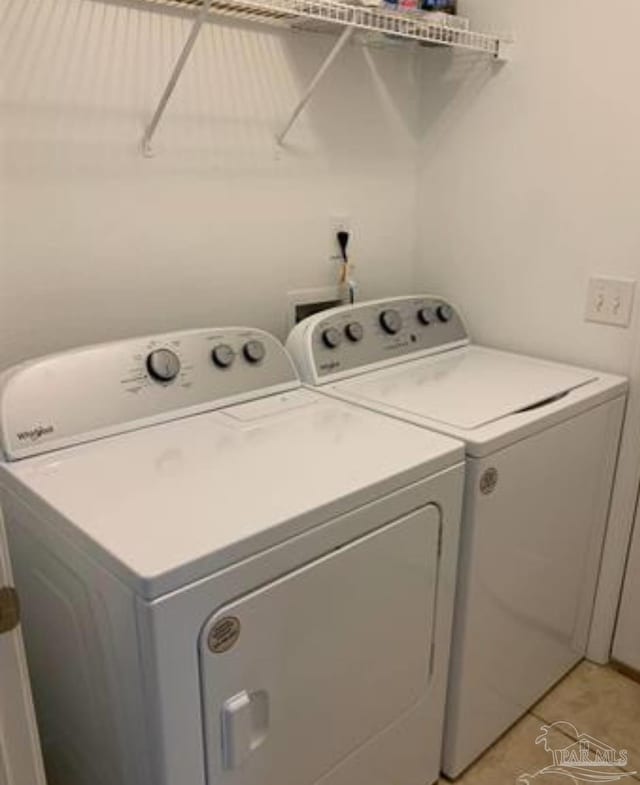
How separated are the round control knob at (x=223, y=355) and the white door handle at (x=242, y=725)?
0.70m

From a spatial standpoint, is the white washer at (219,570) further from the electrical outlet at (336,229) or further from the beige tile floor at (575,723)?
the electrical outlet at (336,229)

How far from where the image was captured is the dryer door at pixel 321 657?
3.13 ft

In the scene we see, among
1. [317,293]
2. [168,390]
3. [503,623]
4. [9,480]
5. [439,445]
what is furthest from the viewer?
[317,293]

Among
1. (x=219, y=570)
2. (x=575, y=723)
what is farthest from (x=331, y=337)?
(x=575, y=723)

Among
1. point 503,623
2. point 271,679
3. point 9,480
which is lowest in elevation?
point 503,623

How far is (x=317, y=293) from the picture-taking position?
6.30 ft

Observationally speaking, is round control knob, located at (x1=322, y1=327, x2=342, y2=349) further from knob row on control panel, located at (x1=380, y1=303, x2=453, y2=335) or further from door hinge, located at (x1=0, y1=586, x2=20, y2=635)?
door hinge, located at (x1=0, y1=586, x2=20, y2=635)

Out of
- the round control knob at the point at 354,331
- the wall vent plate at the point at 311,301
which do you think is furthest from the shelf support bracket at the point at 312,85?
the round control knob at the point at 354,331

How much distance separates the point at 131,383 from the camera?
4.28ft

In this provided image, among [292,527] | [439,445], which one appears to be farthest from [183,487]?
[439,445]

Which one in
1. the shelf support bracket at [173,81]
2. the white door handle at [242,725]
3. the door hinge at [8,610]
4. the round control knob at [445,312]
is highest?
the shelf support bracket at [173,81]

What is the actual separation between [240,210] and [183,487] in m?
0.90

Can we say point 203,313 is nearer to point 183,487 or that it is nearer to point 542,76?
point 183,487

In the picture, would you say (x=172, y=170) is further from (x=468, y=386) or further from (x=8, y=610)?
(x=8, y=610)
